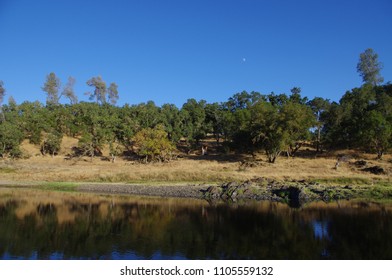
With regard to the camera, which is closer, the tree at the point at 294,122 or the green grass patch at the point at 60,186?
the green grass patch at the point at 60,186

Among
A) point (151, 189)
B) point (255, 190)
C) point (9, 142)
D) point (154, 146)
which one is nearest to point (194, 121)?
point (154, 146)

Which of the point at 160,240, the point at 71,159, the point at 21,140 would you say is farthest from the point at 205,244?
the point at 21,140

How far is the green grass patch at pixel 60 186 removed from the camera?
5522 cm

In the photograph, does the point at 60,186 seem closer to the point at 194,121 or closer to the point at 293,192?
the point at 293,192

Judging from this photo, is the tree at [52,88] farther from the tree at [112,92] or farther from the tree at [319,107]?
the tree at [319,107]

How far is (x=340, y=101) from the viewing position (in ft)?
317

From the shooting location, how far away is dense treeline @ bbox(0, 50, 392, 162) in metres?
76.1

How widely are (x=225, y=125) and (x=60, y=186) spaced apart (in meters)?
46.5

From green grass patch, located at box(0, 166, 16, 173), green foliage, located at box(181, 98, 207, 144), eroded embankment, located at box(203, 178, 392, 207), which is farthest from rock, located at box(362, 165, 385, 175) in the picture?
green grass patch, located at box(0, 166, 16, 173)

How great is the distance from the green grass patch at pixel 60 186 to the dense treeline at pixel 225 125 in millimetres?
25874

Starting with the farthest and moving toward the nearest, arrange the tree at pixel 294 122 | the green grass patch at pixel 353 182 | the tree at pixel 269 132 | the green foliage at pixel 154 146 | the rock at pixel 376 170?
the green foliage at pixel 154 146 < the tree at pixel 294 122 < the tree at pixel 269 132 < the rock at pixel 376 170 < the green grass patch at pixel 353 182

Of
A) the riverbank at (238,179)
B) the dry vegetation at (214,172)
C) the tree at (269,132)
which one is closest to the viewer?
the riverbank at (238,179)

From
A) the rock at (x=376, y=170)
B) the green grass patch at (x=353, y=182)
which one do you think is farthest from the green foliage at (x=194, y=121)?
the green grass patch at (x=353, y=182)

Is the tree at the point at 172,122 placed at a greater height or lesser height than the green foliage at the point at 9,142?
greater
